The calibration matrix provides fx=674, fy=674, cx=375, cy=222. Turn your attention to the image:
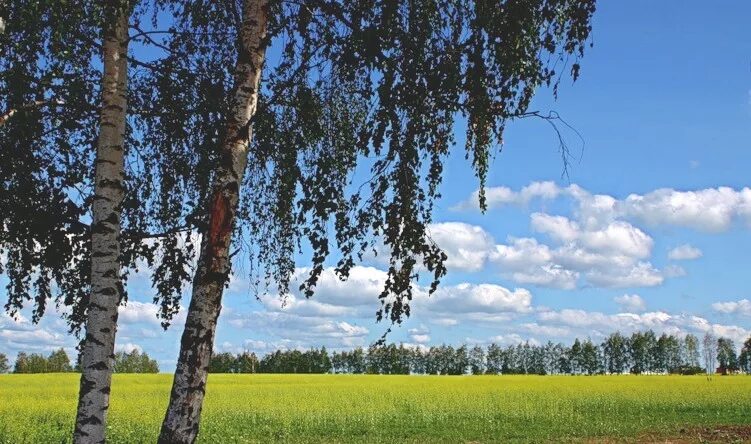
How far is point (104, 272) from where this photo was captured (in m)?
6.83

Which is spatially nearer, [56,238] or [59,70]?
[59,70]

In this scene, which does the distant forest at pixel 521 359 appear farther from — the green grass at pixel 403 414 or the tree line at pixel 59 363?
the green grass at pixel 403 414

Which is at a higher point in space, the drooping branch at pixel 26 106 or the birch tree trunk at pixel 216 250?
the drooping branch at pixel 26 106

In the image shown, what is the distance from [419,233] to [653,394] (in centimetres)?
2886

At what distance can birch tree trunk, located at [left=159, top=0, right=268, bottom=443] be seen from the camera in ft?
16.7

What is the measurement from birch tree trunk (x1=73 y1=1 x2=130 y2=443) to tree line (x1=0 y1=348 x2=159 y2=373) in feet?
339

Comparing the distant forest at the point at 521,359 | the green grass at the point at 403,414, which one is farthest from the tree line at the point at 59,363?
the green grass at the point at 403,414

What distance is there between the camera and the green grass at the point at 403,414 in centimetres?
1811

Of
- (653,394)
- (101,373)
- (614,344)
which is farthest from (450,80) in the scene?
(614,344)

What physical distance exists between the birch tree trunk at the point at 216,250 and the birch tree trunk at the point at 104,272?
4.83 ft

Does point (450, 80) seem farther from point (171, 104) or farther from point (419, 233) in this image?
point (171, 104)

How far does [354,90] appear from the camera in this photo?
21.9ft

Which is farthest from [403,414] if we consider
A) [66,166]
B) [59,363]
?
[59,363]

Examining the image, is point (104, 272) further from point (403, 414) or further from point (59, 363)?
point (59, 363)
